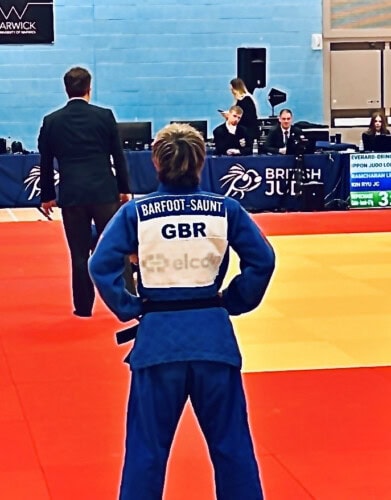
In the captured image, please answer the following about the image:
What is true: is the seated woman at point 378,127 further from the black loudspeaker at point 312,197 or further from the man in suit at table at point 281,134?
the black loudspeaker at point 312,197

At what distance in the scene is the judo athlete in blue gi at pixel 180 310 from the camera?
3.52 metres

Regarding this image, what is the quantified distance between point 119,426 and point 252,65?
14624 millimetres

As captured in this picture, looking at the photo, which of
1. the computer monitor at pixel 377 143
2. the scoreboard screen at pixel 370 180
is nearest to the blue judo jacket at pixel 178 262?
the scoreboard screen at pixel 370 180

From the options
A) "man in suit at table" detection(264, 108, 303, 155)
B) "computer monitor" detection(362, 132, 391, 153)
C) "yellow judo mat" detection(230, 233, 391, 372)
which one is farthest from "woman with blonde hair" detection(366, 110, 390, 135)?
"yellow judo mat" detection(230, 233, 391, 372)

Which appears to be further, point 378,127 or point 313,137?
point 378,127

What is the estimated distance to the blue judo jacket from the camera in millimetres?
3533

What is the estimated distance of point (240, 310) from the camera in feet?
12.1

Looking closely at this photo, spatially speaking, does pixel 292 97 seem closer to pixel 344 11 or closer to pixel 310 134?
pixel 344 11

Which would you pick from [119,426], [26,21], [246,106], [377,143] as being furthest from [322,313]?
[26,21]

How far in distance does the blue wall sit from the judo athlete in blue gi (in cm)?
1629

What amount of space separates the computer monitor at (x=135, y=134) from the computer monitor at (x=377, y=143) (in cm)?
357

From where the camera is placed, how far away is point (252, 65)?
1930cm

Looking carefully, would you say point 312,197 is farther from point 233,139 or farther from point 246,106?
point 246,106

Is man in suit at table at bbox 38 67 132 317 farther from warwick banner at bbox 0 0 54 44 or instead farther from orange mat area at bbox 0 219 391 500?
warwick banner at bbox 0 0 54 44
